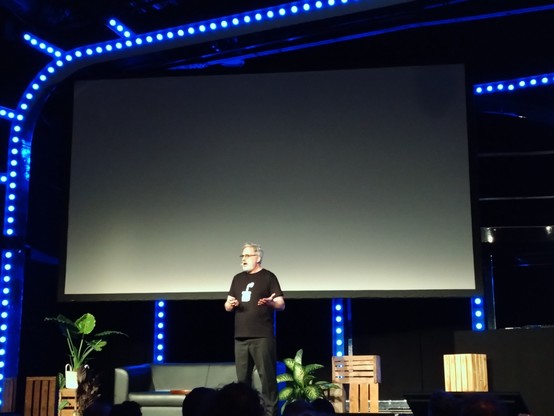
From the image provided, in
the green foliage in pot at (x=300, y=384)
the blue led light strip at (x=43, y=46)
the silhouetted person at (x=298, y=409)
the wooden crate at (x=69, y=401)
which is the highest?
the blue led light strip at (x=43, y=46)

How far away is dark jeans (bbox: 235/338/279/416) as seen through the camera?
228 inches

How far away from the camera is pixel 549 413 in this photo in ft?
19.9

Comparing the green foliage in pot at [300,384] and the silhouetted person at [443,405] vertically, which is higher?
the silhouetted person at [443,405]

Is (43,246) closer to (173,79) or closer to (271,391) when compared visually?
(173,79)

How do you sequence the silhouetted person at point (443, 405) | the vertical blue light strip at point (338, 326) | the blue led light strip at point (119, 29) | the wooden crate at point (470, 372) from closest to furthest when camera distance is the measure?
the silhouetted person at point (443, 405) → the wooden crate at point (470, 372) → the vertical blue light strip at point (338, 326) → the blue led light strip at point (119, 29)

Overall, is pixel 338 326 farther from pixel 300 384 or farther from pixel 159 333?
pixel 159 333

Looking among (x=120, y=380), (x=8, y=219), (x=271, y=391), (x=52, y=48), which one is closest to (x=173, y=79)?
(x=52, y=48)

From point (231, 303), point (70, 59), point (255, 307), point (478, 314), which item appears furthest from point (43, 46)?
point (478, 314)

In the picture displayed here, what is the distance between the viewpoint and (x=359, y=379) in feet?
22.9

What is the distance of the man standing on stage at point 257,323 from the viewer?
19.1 feet

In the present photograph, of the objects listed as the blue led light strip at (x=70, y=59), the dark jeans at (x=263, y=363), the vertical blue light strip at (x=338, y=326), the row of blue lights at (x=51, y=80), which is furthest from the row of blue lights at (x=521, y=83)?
the dark jeans at (x=263, y=363)

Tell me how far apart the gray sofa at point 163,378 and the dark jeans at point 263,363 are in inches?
41.9

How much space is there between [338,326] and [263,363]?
1.90 metres

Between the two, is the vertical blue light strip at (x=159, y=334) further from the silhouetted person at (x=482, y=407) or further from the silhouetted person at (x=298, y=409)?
the silhouetted person at (x=482, y=407)
